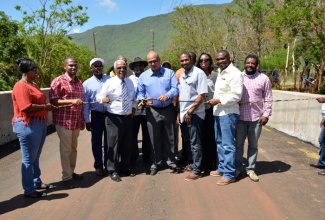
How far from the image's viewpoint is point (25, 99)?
143 inches

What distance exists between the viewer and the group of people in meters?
4.20

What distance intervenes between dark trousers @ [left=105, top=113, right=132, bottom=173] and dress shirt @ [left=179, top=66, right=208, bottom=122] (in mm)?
875

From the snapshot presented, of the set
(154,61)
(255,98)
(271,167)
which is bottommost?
(271,167)

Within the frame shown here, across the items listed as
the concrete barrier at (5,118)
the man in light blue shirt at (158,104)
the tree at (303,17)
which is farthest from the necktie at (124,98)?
the tree at (303,17)

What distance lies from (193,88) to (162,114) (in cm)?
62

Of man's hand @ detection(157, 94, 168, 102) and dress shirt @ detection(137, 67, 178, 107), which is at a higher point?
dress shirt @ detection(137, 67, 178, 107)

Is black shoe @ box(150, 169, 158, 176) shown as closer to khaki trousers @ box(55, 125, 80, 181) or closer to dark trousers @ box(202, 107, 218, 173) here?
dark trousers @ box(202, 107, 218, 173)

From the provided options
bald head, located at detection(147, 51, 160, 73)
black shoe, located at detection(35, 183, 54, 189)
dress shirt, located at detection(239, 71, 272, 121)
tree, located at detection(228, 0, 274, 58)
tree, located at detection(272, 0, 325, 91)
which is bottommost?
black shoe, located at detection(35, 183, 54, 189)

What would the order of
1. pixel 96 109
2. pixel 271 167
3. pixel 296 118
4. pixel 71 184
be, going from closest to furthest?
1. pixel 71 184
2. pixel 96 109
3. pixel 271 167
4. pixel 296 118

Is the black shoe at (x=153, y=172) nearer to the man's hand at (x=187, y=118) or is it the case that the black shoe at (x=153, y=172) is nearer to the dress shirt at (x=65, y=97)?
the man's hand at (x=187, y=118)

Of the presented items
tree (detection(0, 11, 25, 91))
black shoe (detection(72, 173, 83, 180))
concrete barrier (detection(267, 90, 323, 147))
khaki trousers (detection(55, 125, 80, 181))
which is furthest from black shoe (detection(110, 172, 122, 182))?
tree (detection(0, 11, 25, 91))

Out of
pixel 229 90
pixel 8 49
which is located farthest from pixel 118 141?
pixel 8 49

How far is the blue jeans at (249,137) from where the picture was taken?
446cm

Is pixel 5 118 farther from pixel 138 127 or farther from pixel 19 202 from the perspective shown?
pixel 19 202
